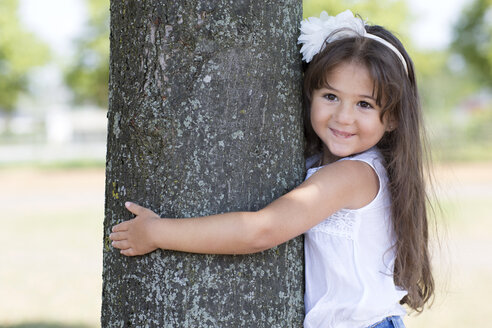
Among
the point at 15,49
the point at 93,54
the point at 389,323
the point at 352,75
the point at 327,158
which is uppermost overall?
the point at 15,49

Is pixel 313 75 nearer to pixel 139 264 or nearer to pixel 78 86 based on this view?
pixel 139 264

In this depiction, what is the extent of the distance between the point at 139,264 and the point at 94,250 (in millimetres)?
6770

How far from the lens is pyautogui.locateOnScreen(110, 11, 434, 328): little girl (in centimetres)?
188

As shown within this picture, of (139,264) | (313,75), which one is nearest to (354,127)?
(313,75)

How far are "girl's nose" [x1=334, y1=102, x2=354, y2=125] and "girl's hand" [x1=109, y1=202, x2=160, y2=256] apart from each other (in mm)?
688

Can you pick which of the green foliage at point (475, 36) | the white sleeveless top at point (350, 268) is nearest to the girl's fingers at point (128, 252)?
the white sleeveless top at point (350, 268)

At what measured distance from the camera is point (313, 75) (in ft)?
6.35

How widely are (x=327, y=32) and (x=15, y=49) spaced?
85.0ft

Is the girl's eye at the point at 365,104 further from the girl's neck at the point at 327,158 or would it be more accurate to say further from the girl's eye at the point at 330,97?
the girl's neck at the point at 327,158

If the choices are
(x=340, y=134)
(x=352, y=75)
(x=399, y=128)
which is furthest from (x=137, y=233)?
(x=399, y=128)

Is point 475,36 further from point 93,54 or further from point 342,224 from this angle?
point 342,224

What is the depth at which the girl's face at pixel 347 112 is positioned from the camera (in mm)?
1939

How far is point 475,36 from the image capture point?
2528 centimetres

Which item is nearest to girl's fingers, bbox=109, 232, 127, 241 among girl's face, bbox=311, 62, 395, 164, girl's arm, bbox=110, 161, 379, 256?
girl's arm, bbox=110, 161, 379, 256
